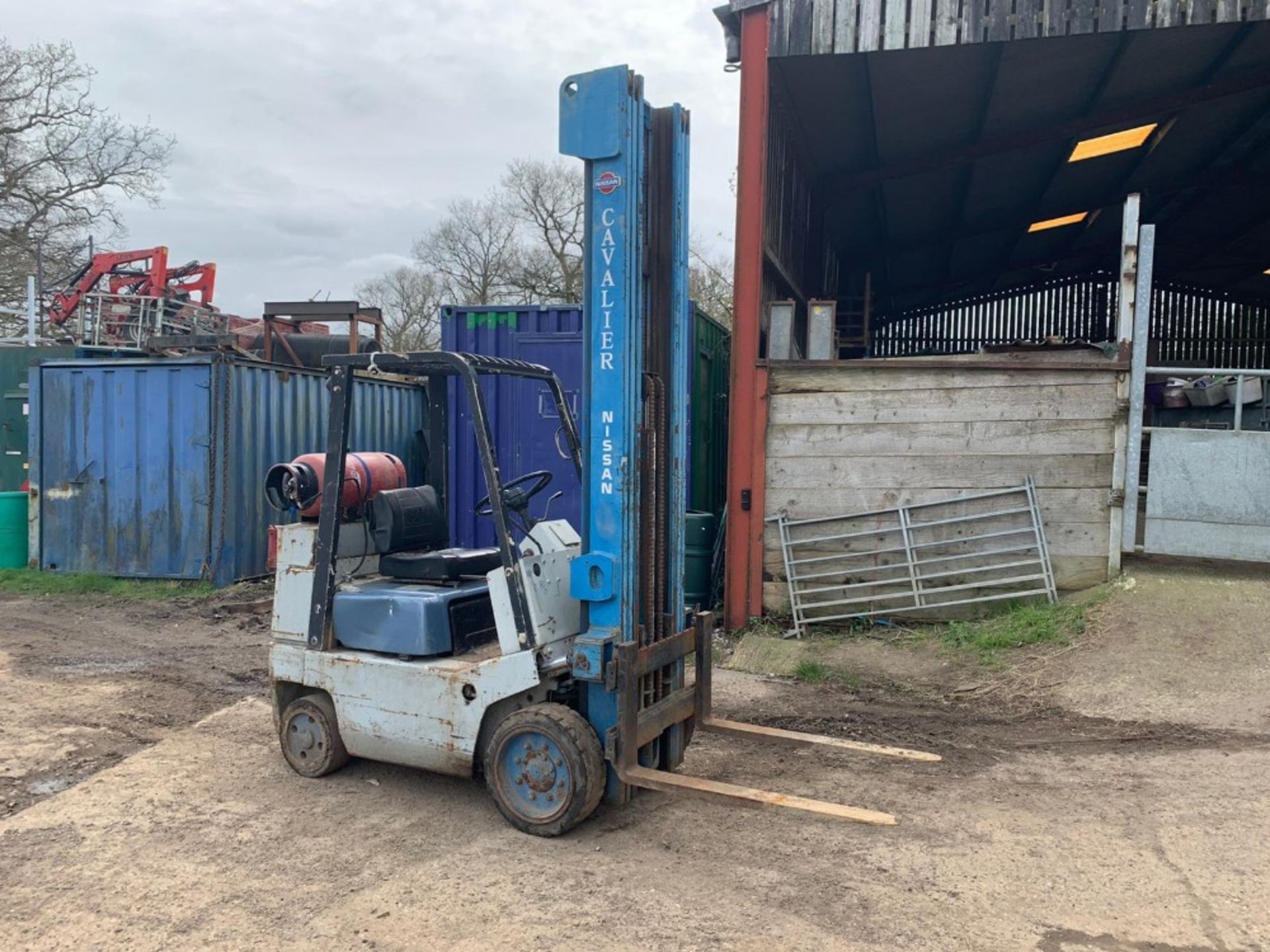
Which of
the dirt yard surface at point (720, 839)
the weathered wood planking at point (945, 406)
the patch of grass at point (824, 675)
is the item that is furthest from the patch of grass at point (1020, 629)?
the weathered wood planking at point (945, 406)

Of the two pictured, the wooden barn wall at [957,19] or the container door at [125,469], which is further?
the container door at [125,469]

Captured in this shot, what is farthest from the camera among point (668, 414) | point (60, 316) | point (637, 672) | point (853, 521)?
point (60, 316)

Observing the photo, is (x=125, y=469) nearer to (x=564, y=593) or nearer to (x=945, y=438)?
(x=564, y=593)

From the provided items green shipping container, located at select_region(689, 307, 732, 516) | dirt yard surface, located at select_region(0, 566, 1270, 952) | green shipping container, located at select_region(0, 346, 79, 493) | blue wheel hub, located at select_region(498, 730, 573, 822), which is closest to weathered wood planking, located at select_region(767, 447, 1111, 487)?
dirt yard surface, located at select_region(0, 566, 1270, 952)

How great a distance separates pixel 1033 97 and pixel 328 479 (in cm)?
990

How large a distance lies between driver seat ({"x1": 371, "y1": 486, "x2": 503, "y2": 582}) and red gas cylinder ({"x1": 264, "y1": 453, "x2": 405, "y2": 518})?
0.12m

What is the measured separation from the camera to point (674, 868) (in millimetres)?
3988

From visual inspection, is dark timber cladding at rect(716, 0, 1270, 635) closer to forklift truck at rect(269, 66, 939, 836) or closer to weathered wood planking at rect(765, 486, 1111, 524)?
weathered wood planking at rect(765, 486, 1111, 524)

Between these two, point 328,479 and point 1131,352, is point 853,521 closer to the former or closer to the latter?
point 1131,352

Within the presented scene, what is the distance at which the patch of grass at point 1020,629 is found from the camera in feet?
24.0

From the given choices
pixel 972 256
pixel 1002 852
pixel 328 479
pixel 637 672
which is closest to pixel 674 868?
pixel 637 672

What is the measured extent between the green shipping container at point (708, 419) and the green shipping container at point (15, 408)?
9.25 meters

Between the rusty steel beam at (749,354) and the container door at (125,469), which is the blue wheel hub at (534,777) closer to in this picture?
the rusty steel beam at (749,354)

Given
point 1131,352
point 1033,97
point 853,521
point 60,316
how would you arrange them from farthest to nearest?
1. point 60,316
2. point 1033,97
3. point 853,521
4. point 1131,352
